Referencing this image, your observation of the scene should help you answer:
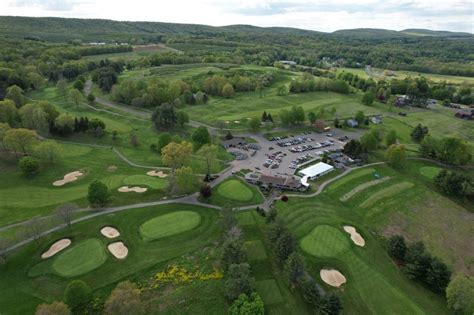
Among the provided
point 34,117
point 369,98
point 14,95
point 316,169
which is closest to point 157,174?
point 316,169

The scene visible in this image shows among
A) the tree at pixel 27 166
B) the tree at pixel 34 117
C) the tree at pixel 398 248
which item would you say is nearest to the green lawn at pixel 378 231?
the tree at pixel 398 248

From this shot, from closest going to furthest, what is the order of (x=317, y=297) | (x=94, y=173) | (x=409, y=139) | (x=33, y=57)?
(x=317, y=297), (x=94, y=173), (x=409, y=139), (x=33, y=57)

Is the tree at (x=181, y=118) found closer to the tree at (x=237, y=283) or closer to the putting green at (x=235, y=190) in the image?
the putting green at (x=235, y=190)

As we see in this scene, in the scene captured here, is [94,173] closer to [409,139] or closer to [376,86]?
[409,139]

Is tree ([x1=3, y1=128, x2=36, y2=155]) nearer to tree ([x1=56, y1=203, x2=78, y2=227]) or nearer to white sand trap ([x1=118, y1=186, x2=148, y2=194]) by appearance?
white sand trap ([x1=118, y1=186, x2=148, y2=194])

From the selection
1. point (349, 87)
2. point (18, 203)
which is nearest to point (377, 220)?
point (18, 203)

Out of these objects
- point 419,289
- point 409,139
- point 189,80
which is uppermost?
point 189,80

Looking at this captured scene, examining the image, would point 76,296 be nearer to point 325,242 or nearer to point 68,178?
point 325,242
